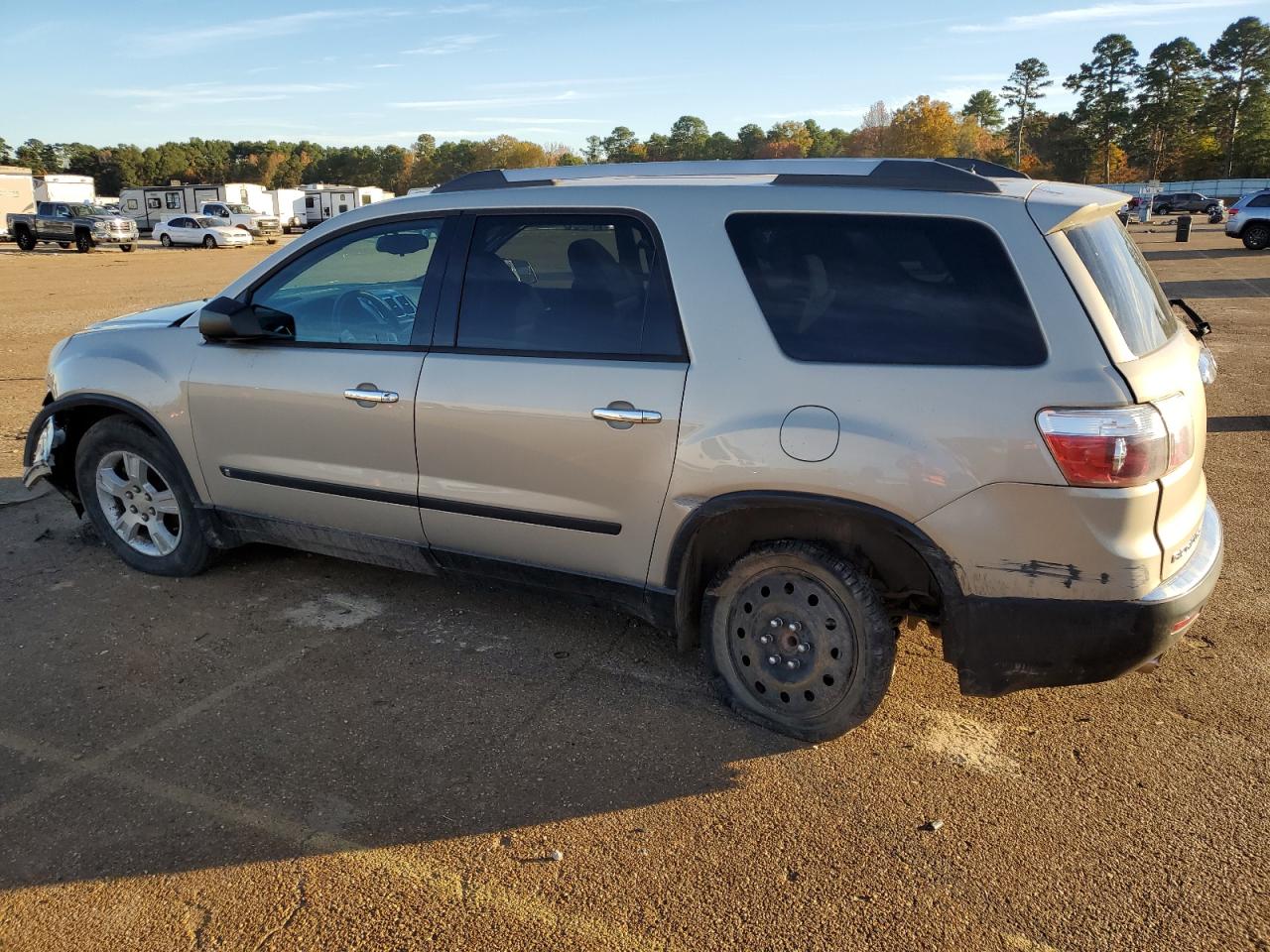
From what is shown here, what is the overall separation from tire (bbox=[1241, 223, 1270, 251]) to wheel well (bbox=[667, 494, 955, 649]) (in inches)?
1313

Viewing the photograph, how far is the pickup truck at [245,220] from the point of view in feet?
146

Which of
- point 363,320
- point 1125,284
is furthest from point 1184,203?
point 363,320

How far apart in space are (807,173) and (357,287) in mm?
2025

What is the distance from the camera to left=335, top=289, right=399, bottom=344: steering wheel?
4.01 metres

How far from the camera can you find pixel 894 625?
3.37 m

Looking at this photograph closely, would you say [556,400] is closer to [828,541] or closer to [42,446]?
[828,541]

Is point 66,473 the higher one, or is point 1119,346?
point 1119,346

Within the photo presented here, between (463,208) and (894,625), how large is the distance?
2298 mm

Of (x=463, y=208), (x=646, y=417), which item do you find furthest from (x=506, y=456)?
(x=463, y=208)

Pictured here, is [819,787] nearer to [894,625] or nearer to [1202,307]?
[894,625]

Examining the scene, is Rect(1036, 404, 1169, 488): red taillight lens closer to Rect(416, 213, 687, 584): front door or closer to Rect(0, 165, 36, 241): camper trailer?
Rect(416, 213, 687, 584): front door

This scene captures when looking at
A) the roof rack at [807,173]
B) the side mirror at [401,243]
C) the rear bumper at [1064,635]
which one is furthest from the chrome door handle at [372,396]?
the rear bumper at [1064,635]

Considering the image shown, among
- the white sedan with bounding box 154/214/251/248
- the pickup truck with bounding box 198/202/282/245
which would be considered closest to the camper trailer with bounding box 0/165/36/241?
the white sedan with bounding box 154/214/251/248

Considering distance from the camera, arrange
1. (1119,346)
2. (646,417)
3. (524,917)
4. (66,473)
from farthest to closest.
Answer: (66,473) → (646,417) → (1119,346) → (524,917)
